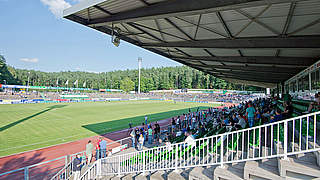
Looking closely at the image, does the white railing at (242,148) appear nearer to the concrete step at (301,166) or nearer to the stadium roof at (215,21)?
the concrete step at (301,166)

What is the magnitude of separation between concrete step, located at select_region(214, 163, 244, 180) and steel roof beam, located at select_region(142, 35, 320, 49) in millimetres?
5190

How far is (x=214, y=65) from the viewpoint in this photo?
632 inches

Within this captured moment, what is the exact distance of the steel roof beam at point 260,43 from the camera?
21.1 ft

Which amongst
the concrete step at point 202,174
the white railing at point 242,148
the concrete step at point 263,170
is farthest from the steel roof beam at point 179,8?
the concrete step at point 202,174

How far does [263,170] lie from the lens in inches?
148

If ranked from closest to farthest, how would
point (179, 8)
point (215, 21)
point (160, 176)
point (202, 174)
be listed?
point (202, 174) → point (179, 8) → point (160, 176) → point (215, 21)

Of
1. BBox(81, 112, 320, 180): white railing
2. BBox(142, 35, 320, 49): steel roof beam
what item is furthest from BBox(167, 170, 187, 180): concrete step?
BBox(142, 35, 320, 49): steel roof beam

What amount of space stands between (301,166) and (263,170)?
685 mm

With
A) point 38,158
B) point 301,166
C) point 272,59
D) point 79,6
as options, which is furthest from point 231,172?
point 38,158

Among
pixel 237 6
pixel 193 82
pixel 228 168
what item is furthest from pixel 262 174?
pixel 193 82

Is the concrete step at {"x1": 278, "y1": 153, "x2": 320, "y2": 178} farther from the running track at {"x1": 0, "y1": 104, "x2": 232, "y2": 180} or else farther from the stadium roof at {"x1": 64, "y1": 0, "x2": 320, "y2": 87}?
the running track at {"x1": 0, "y1": 104, "x2": 232, "y2": 180}

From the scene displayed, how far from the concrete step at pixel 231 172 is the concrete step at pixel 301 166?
88 cm

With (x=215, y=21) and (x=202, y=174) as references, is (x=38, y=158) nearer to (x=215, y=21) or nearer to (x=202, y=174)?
(x=202, y=174)

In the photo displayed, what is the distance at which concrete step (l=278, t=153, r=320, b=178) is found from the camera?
10.7 ft
